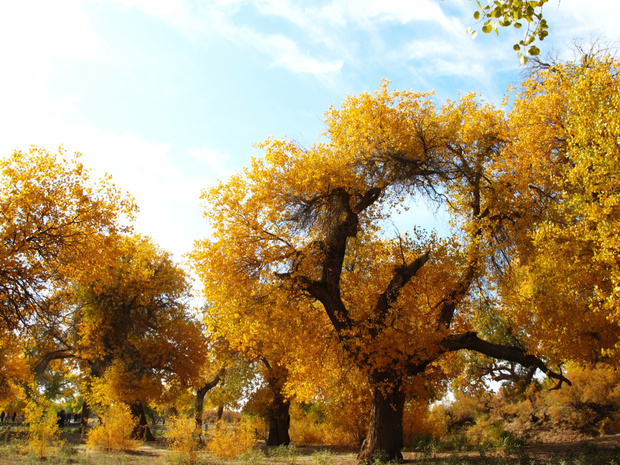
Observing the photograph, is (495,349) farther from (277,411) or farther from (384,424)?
(277,411)

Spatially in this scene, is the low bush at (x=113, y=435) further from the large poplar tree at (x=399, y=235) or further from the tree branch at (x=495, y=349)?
the tree branch at (x=495, y=349)

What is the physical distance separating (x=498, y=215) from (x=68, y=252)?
491 inches

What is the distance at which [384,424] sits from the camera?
1188 cm

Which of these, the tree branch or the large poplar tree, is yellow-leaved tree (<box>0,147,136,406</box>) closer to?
the large poplar tree

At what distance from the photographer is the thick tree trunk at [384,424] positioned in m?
11.6

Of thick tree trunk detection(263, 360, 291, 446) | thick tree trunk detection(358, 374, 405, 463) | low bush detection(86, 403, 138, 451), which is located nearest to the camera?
thick tree trunk detection(358, 374, 405, 463)

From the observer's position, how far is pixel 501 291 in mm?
13023

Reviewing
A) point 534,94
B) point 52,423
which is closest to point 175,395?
point 52,423

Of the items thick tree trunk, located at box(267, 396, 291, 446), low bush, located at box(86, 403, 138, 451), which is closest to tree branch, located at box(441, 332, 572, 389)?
low bush, located at box(86, 403, 138, 451)

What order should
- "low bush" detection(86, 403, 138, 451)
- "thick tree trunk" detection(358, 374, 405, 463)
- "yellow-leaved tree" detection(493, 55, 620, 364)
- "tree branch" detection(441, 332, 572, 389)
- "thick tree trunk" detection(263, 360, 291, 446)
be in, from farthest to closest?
"thick tree trunk" detection(263, 360, 291, 446)
"low bush" detection(86, 403, 138, 451)
"thick tree trunk" detection(358, 374, 405, 463)
"tree branch" detection(441, 332, 572, 389)
"yellow-leaved tree" detection(493, 55, 620, 364)

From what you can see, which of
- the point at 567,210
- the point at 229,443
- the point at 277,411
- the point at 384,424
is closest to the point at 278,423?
the point at 277,411

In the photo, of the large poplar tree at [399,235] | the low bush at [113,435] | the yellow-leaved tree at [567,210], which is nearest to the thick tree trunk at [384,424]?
the large poplar tree at [399,235]

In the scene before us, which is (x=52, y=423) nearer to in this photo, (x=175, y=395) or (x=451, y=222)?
(x=175, y=395)

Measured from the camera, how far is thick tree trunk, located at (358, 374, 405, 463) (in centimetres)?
1160
